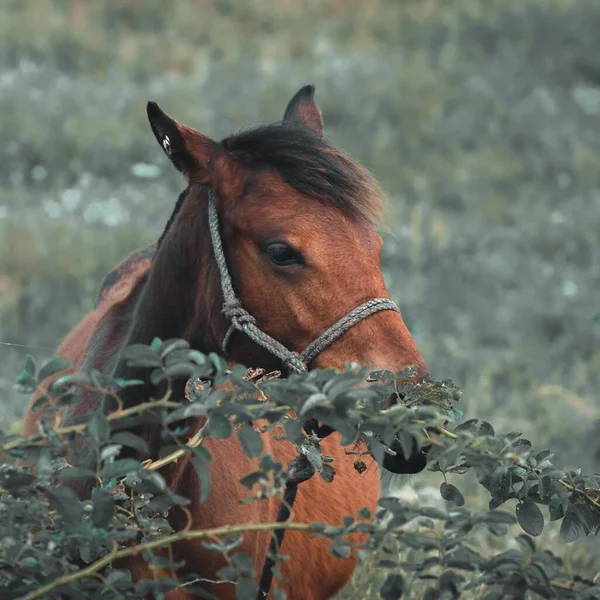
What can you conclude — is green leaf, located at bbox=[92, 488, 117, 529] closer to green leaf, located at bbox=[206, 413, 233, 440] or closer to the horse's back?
green leaf, located at bbox=[206, 413, 233, 440]

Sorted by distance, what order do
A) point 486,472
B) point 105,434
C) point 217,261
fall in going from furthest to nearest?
point 217,261 → point 486,472 → point 105,434

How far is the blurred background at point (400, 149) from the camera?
25.5 feet

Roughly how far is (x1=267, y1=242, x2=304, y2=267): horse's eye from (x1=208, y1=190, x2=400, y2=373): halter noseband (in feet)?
0.47

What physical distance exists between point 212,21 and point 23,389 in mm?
14115

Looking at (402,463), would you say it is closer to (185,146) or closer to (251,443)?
(251,443)

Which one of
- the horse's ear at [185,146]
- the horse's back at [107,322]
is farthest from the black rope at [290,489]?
the horse's ear at [185,146]

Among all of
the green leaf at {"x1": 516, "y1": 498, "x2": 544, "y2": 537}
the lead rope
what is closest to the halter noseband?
the lead rope

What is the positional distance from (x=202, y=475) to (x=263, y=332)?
825mm

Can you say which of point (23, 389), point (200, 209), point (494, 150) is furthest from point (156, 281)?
point (494, 150)

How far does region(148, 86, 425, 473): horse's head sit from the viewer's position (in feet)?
9.28

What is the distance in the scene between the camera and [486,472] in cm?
237

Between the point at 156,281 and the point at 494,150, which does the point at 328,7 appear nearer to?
the point at 494,150

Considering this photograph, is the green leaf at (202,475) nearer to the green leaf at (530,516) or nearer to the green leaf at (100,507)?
the green leaf at (100,507)

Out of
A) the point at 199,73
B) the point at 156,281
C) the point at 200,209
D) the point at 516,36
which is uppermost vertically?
the point at 516,36
